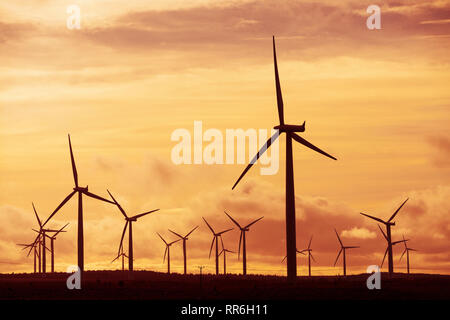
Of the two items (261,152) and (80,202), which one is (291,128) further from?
(80,202)

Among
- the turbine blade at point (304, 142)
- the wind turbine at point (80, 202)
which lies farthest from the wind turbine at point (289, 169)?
the wind turbine at point (80, 202)

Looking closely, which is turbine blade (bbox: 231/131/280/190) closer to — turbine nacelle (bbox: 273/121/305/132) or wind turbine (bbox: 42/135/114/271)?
turbine nacelle (bbox: 273/121/305/132)

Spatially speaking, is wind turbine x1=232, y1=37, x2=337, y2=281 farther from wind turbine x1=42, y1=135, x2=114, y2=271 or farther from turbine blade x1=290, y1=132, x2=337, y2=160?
wind turbine x1=42, y1=135, x2=114, y2=271

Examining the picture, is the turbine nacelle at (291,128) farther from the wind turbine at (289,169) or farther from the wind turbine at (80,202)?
the wind turbine at (80,202)

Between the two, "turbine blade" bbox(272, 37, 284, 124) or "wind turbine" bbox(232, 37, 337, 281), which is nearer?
"wind turbine" bbox(232, 37, 337, 281)

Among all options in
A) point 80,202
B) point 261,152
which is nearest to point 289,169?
point 261,152

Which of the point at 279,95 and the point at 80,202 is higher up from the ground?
the point at 279,95

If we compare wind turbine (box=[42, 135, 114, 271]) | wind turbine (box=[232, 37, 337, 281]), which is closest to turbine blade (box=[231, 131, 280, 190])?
wind turbine (box=[232, 37, 337, 281])

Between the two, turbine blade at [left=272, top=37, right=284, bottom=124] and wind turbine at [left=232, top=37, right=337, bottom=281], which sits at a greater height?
turbine blade at [left=272, top=37, right=284, bottom=124]
